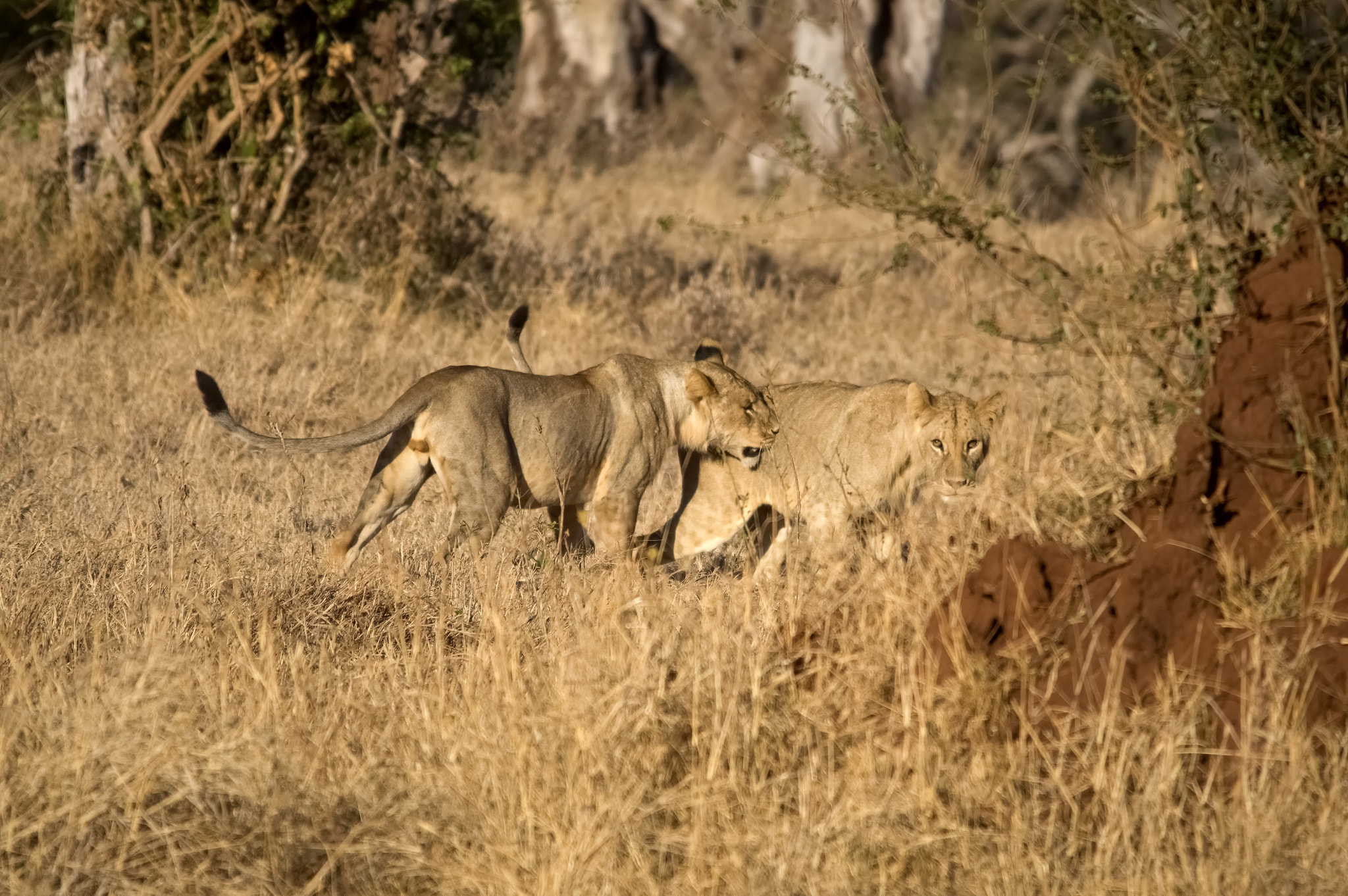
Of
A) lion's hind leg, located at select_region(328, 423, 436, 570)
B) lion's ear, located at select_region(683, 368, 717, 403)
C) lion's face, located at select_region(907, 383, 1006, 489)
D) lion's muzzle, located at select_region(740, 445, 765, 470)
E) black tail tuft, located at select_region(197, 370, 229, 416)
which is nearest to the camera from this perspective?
black tail tuft, located at select_region(197, 370, 229, 416)

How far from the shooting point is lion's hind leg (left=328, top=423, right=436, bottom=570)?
5.88 meters

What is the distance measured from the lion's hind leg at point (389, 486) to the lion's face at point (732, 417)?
1.12 meters

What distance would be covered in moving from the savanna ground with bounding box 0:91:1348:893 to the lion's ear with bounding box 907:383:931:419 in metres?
0.34

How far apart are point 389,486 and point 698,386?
1.25 m

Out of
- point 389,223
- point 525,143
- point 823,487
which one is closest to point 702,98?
point 525,143

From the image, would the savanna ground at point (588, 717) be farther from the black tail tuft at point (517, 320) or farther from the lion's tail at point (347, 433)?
the black tail tuft at point (517, 320)

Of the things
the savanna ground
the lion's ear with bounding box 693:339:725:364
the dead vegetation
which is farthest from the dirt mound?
the lion's ear with bounding box 693:339:725:364

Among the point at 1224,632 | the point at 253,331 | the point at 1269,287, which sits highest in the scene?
the point at 1269,287

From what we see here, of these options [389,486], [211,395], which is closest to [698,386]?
[389,486]

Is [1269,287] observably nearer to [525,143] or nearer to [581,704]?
[581,704]

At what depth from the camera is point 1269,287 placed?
4.09 m

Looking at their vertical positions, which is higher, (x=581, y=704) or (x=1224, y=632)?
(x=1224, y=632)

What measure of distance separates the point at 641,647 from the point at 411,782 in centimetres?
62

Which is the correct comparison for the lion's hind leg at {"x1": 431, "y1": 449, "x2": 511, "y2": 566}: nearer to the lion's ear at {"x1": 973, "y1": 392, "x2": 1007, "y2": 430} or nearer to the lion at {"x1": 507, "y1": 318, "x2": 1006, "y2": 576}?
the lion at {"x1": 507, "y1": 318, "x2": 1006, "y2": 576}
